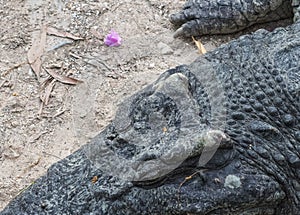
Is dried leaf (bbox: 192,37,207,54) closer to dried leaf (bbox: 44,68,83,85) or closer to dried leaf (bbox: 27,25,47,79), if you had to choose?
dried leaf (bbox: 44,68,83,85)

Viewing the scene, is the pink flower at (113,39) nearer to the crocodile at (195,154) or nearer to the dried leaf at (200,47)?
the dried leaf at (200,47)

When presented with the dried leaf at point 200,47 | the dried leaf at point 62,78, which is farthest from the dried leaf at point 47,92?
the dried leaf at point 200,47

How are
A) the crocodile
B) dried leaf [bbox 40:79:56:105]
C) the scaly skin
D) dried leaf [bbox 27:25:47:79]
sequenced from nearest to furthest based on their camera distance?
the crocodile, dried leaf [bbox 40:79:56:105], dried leaf [bbox 27:25:47:79], the scaly skin

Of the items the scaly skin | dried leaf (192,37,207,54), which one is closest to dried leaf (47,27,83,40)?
the scaly skin

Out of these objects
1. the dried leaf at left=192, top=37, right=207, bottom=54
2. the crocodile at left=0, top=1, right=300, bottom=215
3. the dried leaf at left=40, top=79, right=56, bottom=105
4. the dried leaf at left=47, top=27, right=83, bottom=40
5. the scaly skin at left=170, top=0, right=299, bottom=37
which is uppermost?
the crocodile at left=0, top=1, right=300, bottom=215

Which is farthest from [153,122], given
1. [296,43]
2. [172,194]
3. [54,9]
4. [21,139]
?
[54,9]

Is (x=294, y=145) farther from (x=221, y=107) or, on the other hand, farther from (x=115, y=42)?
(x=115, y=42)

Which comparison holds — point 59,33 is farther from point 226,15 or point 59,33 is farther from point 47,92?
point 226,15
